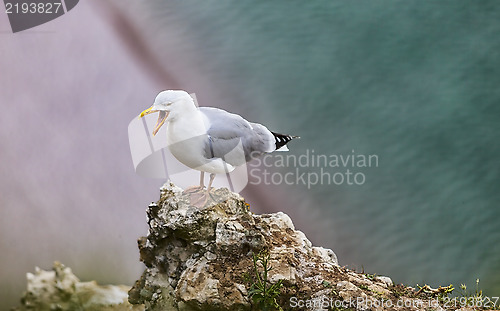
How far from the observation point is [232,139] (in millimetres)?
1398

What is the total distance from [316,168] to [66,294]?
1.03 meters

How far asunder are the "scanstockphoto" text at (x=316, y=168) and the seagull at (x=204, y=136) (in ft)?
1.43

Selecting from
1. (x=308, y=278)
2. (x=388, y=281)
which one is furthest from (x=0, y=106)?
(x=388, y=281)

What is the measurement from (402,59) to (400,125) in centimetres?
26

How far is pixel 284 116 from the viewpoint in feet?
6.34

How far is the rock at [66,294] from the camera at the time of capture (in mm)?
1601

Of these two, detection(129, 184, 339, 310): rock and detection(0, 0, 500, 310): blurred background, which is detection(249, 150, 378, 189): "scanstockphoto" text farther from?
detection(129, 184, 339, 310): rock

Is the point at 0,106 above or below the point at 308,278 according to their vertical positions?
above

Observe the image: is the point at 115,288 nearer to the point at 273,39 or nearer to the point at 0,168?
the point at 0,168


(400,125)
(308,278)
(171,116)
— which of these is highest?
(400,125)
